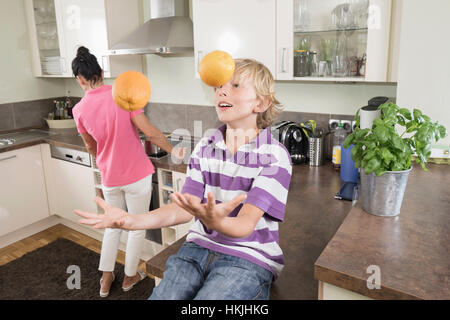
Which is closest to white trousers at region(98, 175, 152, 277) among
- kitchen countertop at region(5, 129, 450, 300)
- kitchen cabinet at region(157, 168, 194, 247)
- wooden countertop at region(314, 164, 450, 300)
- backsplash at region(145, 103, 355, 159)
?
kitchen cabinet at region(157, 168, 194, 247)

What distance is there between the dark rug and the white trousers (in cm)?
16

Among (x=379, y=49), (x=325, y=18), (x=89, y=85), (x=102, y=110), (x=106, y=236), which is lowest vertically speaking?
(x=106, y=236)

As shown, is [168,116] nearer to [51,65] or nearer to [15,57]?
[51,65]

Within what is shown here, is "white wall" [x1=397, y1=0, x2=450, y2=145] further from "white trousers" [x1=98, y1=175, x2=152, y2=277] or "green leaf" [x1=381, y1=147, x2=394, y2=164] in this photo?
"white trousers" [x1=98, y1=175, x2=152, y2=277]

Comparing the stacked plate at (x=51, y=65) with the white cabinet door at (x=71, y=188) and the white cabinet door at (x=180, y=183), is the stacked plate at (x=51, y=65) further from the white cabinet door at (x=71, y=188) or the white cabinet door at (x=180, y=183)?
the white cabinet door at (x=180, y=183)

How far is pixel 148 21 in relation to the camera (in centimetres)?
266

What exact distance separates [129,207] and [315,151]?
115cm

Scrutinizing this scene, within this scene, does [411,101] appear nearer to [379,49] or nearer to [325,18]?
[379,49]

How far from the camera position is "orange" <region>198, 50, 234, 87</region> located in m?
0.28

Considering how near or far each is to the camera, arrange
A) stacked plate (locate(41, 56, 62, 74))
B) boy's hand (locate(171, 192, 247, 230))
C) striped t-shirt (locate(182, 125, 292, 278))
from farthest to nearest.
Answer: stacked plate (locate(41, 56, 62, 74)), striped t-shirt (locate(182, 125, 292, 278)), boy's hand (locate(171, 192, 247, 230))

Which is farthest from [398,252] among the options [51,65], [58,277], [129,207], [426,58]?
[51,65]
